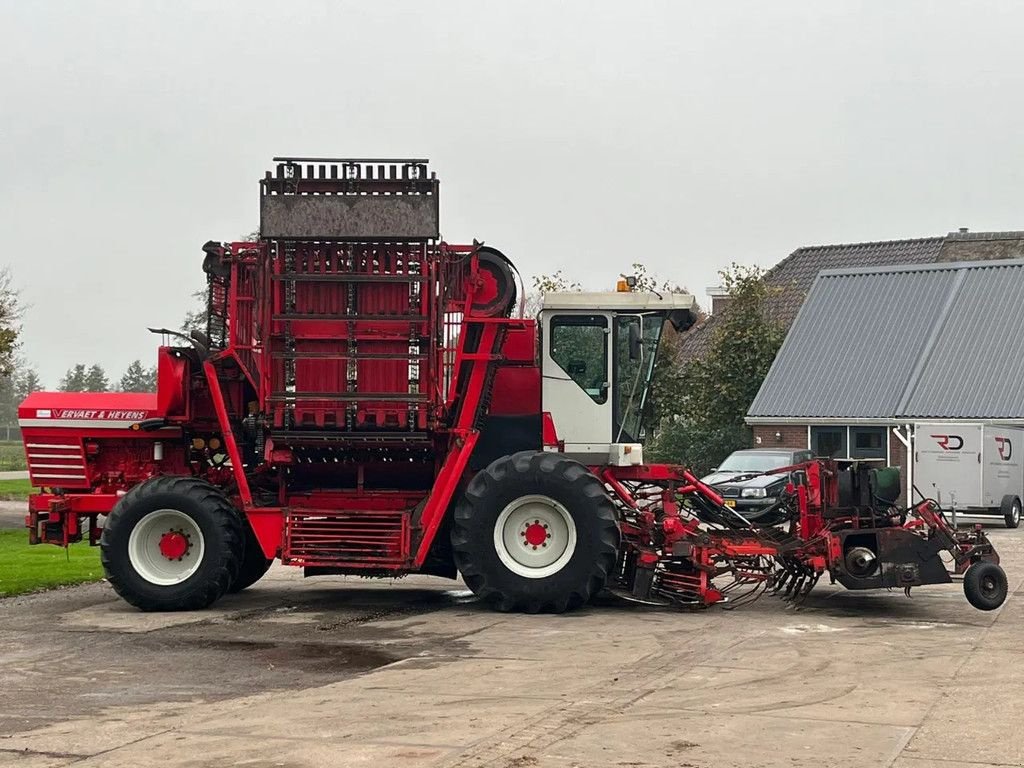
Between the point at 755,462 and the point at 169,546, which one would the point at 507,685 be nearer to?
the point at 169,546

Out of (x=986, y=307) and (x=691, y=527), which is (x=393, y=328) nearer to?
(x=691, y=527)

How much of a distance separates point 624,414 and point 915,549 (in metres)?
3.15

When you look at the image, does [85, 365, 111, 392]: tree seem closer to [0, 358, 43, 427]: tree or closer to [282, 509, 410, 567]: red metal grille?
[0, 358, 43, 427]: tree

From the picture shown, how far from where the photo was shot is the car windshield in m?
32.4

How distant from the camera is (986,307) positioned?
135 ft

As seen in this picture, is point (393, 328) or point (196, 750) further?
point (393, 328)

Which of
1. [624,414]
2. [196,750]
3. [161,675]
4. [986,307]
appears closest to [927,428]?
[986,307]

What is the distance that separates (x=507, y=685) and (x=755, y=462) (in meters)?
23.2

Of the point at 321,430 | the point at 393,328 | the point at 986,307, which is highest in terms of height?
the point at 986,307

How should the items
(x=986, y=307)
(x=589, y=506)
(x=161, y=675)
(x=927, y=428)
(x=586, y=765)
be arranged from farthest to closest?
(x=986, y=307)
(x=927, y=428)
(x=589, y=506)
(x=161, y=675)
(x=586, y=765)

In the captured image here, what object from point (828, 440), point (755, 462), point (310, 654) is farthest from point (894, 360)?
point (310, 654)

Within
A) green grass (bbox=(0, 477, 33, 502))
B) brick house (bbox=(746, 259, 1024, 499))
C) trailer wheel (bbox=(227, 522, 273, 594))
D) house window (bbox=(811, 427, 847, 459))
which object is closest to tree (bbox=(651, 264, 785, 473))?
brick house (bbox=(746, 259, 1024, 499))

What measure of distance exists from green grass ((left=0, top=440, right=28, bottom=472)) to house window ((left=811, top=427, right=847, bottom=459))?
25.4 meters

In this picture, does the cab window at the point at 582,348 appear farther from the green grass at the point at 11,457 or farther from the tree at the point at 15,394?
the tree at the point at 15,394
